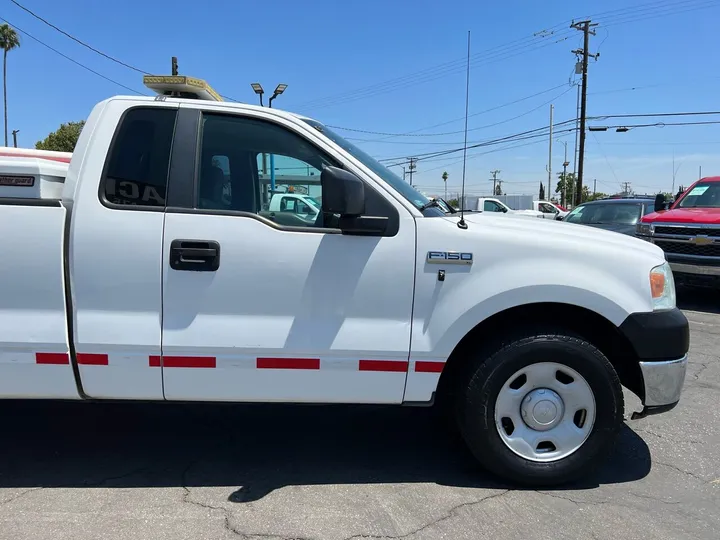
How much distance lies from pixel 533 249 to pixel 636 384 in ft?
3.34

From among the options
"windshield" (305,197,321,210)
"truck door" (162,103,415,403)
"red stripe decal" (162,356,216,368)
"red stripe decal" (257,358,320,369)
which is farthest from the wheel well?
"red stripe decal" (162,356,216,368)

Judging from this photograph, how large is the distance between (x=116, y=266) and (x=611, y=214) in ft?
34.6

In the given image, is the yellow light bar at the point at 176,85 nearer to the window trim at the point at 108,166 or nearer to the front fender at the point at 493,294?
the window trim at the point at 108,166

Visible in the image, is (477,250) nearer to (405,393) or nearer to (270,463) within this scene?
(405,393)

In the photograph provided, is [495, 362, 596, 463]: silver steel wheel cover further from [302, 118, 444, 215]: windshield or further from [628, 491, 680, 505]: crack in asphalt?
[302, 118, 444, 215]: windshield

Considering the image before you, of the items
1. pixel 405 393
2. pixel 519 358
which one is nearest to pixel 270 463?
pixel 405 393

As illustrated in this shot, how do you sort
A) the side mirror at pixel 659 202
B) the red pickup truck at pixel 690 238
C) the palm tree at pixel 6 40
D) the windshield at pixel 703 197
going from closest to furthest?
the red pickup truck at pixel 690 238 < the windshield at pixel 703 197 < the side mirror at pixel 659 202 < the palm tree at pixel 6 40

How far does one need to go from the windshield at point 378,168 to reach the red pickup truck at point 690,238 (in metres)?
6.42

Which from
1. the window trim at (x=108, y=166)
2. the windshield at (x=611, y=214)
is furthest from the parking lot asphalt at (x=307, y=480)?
the windshield at (x=611, y=214)

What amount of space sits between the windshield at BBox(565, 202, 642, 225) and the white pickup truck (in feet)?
28.6

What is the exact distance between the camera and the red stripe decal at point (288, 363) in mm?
2949

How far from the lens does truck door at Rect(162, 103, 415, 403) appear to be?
290cm

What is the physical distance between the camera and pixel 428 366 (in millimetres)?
2992

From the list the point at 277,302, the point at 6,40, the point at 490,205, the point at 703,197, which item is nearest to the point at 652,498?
the point at 277,302
